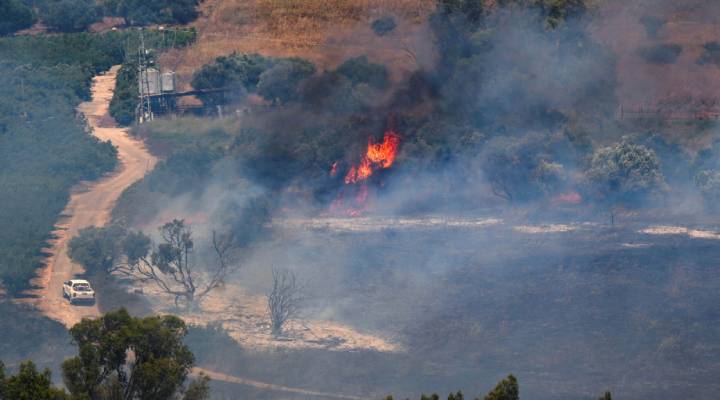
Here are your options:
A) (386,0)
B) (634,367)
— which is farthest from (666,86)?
(634,367)

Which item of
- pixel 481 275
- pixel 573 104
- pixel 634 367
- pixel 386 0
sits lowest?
pixel 634 367

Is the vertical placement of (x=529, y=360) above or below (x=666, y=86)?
below

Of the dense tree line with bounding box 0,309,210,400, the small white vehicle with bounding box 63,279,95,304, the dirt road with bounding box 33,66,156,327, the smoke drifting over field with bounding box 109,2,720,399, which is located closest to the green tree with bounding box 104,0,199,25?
the dirt road with bounding box 33,66,156,327

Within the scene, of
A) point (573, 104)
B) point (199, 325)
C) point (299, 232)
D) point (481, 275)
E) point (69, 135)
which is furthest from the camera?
point (69, 135)

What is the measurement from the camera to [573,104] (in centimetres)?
9750

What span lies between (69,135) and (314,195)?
25343 millimetres

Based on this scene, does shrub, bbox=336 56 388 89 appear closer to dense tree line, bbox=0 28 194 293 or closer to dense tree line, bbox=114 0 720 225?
dense tree line, bbox=114 0 720 225

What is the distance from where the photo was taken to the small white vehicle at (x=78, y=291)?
Result: 246 feet

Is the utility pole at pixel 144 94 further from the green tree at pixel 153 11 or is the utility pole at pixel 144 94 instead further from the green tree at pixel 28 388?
the green tree at pixel 28 388

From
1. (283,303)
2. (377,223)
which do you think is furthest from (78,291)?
(377,223)

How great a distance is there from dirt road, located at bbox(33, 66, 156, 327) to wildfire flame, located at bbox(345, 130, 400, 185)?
15.4m

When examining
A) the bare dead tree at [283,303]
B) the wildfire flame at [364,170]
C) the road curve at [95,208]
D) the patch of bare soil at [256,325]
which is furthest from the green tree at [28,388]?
the wildfire flame at [364,170]

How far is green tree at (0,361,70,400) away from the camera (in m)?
48.7

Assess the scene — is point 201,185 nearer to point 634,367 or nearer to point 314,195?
point 314,195
